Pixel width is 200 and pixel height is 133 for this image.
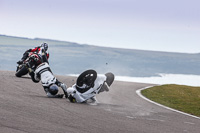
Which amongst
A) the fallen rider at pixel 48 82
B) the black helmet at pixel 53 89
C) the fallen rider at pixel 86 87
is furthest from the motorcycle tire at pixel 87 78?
the black helmet at pixel 53 89

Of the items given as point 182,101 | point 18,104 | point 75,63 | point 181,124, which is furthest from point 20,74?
point 75,63

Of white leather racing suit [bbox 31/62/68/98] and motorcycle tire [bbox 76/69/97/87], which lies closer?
motorcycle tire [bbox 76/69/97/87]

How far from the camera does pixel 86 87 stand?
43.9 feet

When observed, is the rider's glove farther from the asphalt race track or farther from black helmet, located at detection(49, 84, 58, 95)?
the asphalt race track

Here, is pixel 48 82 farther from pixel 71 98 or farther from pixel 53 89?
pixel 71 98

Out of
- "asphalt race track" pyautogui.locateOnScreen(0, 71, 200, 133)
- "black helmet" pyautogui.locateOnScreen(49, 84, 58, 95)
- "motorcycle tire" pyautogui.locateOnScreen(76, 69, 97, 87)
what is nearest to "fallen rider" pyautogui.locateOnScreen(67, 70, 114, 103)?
"motorcycle tire" pyautogui.locateOnScreen(76, 69, 97, 87)

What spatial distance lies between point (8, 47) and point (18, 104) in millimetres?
145019

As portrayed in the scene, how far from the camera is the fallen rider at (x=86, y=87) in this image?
13094 mm

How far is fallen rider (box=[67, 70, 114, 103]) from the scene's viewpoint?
13.1m

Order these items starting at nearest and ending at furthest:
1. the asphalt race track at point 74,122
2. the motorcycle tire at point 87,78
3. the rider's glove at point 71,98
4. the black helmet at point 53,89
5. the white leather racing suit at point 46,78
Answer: the asphalt race track at point 74,122
the rider's glove at point 71,98
the motorcycle tire at point 87,78
the black helmet at point 53,89
the white leather racing suit at point 46,78

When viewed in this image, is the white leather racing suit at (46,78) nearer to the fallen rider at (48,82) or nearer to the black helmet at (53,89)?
the fallen rider at (48,82)

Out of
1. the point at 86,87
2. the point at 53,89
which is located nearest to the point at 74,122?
the point at 86,87

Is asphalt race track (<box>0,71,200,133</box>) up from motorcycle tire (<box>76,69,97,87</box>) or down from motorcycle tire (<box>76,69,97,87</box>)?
down

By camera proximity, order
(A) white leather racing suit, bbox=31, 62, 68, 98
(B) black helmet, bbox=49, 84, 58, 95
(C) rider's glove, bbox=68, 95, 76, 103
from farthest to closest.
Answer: (A) white leather racing suit, bbox=31, 62, 68, 98 < (B) black helmet, bbox=49, 84, 58, 95 < (C) rider's glove, bbox=68, 95, 76, 103
